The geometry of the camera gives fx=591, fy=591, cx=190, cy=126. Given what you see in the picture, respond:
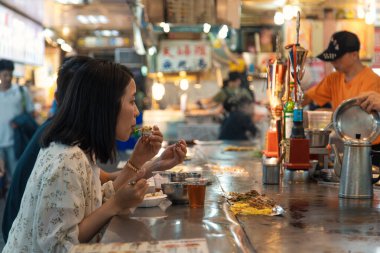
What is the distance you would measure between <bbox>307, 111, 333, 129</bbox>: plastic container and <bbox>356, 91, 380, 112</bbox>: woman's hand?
1.03 metres

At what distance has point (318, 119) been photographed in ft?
13.4

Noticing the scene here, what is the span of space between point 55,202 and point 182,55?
9.70 metres

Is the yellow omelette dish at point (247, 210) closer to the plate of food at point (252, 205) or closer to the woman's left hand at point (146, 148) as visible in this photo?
the plate of food at point (252, 205)

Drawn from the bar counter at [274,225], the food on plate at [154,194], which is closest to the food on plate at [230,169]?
the bar counter at [274,225]

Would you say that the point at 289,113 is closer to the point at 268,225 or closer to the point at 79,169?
the point at 268,225

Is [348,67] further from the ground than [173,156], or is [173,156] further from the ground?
[348,67]

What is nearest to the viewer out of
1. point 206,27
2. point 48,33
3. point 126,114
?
point 126,114

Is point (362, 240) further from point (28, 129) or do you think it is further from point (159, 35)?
point (159, 35)

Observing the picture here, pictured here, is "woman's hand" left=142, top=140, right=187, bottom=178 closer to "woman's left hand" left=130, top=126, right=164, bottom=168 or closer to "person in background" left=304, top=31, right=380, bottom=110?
"woman's left hand" left=130, top=126, right=164, bottom=168

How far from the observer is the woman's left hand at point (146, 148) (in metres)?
2.83

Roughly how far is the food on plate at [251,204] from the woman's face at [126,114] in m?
0.53

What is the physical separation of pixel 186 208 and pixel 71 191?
605mm

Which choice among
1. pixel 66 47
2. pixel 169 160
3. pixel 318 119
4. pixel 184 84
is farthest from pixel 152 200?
pixel 66 47

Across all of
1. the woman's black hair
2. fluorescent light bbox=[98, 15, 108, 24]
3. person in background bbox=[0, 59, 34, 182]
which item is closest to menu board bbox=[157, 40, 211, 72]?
fluorescent light bbox=[98, 15, 108, 24]
